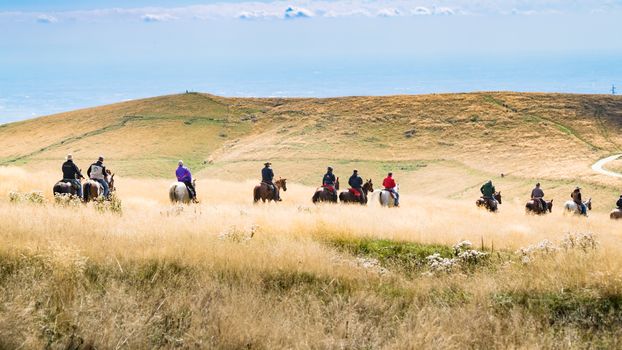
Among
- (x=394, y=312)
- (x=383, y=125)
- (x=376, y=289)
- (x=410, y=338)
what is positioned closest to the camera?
(x=410, y=338)

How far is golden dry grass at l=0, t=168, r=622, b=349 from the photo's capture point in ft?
23.1

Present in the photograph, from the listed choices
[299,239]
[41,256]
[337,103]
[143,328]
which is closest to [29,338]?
[143,328]

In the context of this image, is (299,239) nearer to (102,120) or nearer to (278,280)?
(278,280)

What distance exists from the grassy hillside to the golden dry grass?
165 ft

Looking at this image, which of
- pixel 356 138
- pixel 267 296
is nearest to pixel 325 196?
pixel 267 296

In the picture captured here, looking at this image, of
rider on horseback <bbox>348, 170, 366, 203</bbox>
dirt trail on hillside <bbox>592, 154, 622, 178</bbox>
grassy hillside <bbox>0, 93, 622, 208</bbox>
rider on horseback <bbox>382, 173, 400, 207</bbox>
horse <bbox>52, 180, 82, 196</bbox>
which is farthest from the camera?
grassy hillside <bbox>0, 93, 622, 208</bbox>

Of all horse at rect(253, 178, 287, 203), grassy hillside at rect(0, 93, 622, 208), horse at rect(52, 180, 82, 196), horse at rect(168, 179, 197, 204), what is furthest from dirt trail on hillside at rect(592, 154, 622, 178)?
horse at rect(52, 180, 82, 196)

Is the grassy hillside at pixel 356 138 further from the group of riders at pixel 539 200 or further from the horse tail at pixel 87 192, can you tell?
the horse tail at pixel 87 192

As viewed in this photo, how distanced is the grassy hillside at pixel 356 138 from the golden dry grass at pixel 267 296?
1980 inches

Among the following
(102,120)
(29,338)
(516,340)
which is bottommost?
(516,340)

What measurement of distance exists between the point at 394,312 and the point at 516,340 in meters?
1.65

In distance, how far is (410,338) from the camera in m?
6.99

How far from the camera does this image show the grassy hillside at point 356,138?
2781 inches

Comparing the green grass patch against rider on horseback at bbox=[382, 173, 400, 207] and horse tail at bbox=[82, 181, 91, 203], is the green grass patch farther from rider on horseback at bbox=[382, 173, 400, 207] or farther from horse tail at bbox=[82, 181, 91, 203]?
rider on horseback at bbox=[382, 173, 400, 207]
